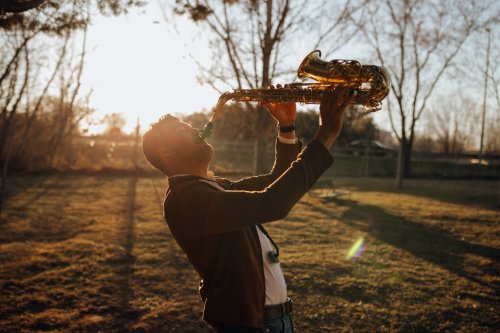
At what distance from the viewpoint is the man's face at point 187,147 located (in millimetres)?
2168

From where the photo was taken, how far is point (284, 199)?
180cm

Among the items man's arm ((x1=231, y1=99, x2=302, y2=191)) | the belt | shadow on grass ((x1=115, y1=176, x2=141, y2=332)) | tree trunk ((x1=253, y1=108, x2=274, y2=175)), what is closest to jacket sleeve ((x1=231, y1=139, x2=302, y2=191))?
man's arm ((x1=231, y1=99, x2=302, y2=191))

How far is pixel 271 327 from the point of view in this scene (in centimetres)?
215

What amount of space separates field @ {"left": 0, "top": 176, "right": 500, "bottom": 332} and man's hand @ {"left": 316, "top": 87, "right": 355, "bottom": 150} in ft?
11.6

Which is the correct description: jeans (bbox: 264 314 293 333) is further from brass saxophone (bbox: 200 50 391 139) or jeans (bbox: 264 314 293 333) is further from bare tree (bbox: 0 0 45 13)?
bare tree (bbox: 0 0 45 13)

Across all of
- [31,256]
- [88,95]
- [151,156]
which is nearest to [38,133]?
[88,95]

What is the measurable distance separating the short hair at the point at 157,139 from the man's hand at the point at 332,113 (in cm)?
83

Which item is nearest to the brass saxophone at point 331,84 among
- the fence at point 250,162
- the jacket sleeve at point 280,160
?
the jacket sleeve at point 280,160

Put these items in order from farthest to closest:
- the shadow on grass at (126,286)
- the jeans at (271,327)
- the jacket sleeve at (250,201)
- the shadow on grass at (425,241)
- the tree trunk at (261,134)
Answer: the tree trunk at (261,134) < the shadow on grass at (425,241) < the shadow on grass at (126,286) < the jeans at (271,327) < the jacket sleeve at (250,201)

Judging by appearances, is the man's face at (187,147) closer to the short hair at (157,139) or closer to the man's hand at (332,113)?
the short hair at (157,139)

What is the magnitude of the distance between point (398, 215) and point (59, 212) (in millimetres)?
9921

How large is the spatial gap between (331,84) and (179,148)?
36.0 inches

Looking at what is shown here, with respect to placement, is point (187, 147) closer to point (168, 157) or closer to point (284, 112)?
point (168, 157)

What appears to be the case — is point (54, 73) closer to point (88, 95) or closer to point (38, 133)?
point (88, 95)
